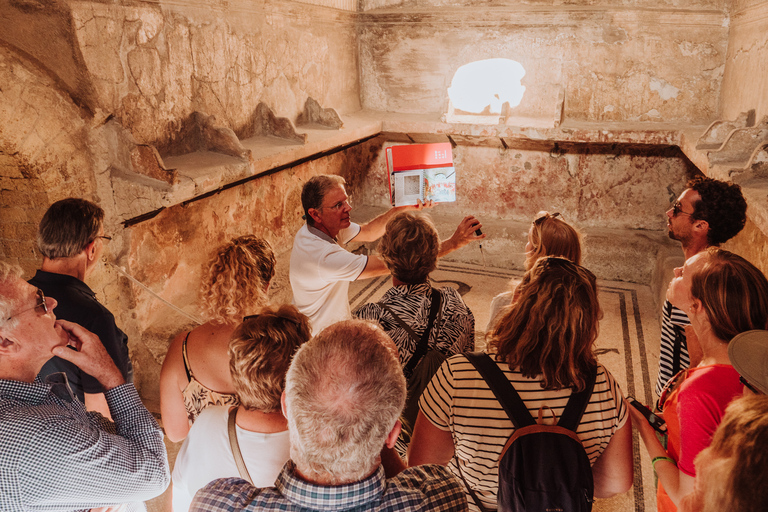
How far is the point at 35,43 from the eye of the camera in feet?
9.23

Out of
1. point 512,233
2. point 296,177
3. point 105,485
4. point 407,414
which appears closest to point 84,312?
point 105,485

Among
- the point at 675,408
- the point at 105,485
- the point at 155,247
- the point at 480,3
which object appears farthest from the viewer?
the point at 480,3

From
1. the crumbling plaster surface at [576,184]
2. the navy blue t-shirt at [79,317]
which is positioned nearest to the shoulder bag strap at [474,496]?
the navy blue t-shirt at [79,317]

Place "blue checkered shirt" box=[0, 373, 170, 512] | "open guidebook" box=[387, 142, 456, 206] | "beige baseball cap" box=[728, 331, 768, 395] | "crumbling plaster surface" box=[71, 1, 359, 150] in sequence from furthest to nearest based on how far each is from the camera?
"open guidebook" box=[387, 142, 456, 206], "crumbling plaster surface" box=[71, 1, 359, 150], "beige baseball cap" box=[728, 331, 768, 395], "blue checkered shirt" box=[0, 373, 170, 512]

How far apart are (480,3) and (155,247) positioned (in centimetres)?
418

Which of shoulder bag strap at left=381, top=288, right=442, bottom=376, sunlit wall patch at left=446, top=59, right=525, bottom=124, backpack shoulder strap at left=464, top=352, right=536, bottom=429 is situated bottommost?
shoulder bag strap at left=381, top=288, right=442, bottom=376

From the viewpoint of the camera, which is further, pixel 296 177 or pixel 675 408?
pixel 296 177

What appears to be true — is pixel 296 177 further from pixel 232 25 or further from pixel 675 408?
pixel 675 408

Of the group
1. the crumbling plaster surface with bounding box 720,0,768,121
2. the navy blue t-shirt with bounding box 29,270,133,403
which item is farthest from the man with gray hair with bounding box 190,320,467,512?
the crumbling plaster surface with bounding box 720,0,768,121

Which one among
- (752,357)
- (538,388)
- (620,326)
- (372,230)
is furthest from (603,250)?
(538,388)

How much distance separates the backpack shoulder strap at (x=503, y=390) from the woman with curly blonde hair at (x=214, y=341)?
89 centimetres

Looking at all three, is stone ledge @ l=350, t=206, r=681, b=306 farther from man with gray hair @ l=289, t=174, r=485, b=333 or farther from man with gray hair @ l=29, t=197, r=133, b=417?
man with gray hair @ l=29, t=197, r=133, b=417

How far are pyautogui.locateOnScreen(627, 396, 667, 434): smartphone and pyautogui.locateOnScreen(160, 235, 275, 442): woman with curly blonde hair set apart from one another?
1.29m

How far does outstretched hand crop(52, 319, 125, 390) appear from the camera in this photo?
153 cm
